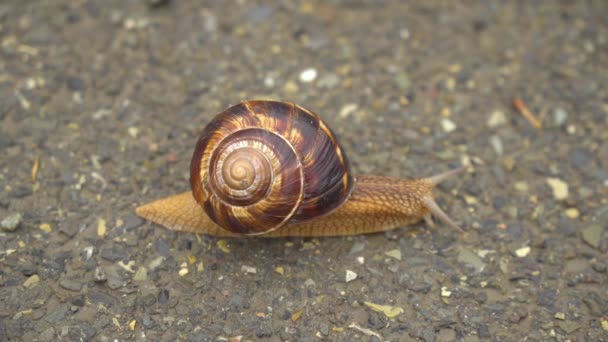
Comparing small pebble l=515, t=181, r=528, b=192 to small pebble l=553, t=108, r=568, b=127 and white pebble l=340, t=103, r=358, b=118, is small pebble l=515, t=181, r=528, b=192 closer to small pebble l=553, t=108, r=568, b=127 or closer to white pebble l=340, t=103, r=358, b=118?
small pebble l=553, t=108, r=568, b=127

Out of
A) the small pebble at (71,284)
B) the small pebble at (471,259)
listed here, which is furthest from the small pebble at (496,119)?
the small pebble at (71,284)

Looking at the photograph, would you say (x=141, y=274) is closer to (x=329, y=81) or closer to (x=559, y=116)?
(x=329, y=81)

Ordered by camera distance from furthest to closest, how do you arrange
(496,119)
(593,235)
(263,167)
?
(496,119)
(593,235)
(263,167)

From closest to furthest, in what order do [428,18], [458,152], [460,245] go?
[460,245], [458,152], [428,18]

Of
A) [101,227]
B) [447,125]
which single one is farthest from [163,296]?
[447,125]

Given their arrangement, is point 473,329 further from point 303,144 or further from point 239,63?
point 239,63

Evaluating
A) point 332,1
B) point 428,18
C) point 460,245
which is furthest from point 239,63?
point 460,245

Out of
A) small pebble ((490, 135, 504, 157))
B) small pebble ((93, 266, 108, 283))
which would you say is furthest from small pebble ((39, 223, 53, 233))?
small pebble ((490, 135, 504, 157))
